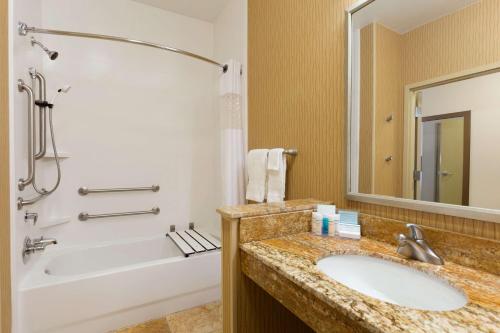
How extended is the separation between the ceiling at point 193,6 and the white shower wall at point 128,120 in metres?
0.07

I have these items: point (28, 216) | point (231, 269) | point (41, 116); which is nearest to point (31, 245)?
point (28, 216)

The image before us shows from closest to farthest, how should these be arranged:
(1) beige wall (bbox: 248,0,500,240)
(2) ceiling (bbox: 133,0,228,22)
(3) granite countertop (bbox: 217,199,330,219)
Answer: (3) granite countertop (bbox: 217,199,330,219) < (1) beige wall (bbox: 248,0,500,240) < (2) ceiling (bbox: 133,0,228,22)

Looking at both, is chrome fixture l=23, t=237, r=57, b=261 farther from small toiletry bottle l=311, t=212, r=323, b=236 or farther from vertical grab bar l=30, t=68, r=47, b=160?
small toiletry bottle l=311, t=212, r=323, b=236

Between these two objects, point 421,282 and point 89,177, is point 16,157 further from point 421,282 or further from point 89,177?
point 421,282

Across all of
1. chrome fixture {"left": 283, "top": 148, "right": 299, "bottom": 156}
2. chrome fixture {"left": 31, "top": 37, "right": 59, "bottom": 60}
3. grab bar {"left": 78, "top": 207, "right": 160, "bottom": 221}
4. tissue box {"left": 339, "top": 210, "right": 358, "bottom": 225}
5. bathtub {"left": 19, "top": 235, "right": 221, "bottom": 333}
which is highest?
chrome fixture {"left": 31, "top": 37, "right": 59, "bottom": 60}

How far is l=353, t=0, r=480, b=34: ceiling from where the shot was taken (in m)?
0.83

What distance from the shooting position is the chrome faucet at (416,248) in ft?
2.53

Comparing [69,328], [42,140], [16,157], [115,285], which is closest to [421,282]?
[115,285]

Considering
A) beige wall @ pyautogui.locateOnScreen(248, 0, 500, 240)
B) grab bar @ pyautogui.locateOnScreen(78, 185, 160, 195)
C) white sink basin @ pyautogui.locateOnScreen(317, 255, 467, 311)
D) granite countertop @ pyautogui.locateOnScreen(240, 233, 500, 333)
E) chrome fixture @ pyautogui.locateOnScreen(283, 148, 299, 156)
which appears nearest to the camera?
granite countertop @ pyautogui.locateOnScreen(240, 233, 500, 333)

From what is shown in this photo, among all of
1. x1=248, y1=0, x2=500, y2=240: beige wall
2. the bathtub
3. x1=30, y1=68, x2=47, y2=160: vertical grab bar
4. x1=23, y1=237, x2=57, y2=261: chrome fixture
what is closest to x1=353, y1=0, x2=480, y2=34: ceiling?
x1=248, y1=0, x2=500, y2=240: beige wall

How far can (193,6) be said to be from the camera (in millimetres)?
2285

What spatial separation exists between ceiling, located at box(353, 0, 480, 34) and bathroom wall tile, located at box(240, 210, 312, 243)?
0.88 m

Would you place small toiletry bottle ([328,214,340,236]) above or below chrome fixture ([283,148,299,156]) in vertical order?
below

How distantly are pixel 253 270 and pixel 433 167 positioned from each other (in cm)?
77
